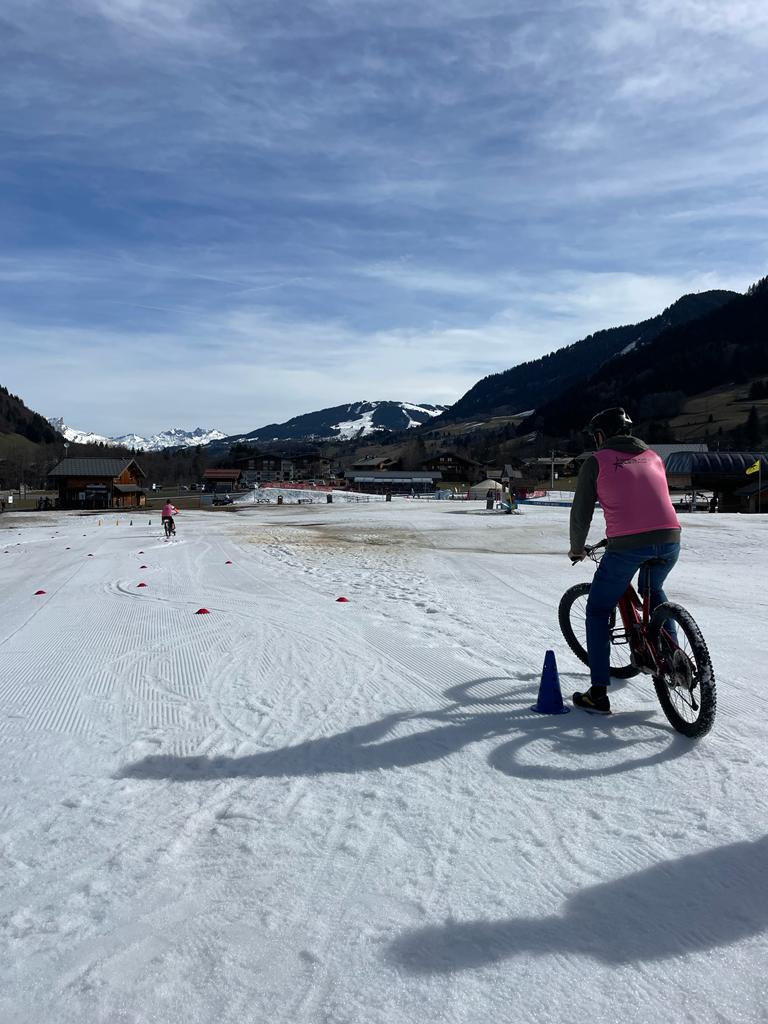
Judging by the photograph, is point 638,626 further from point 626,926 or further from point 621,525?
point 626,926

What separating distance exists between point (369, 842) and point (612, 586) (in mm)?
2576

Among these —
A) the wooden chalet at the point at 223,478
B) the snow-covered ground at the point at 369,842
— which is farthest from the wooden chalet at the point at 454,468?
the snow-covered ground at the point at 369,842

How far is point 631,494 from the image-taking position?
4.71 meters

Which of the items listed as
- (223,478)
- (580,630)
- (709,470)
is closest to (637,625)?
(580,630)

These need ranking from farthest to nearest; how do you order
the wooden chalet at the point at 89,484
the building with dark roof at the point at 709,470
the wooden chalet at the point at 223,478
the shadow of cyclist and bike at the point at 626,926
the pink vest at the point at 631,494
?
the wooden chalet at the point at 223,478 < the wooden chalet at the point at 89,484 < the building with dark roof at the point at 709,470 < the pink vest at the point at 631,494 < the shadow of cyclist and bike at the point at 626,926

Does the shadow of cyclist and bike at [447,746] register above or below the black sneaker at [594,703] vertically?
below

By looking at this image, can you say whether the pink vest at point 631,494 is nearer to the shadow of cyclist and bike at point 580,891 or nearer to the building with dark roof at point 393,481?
the shadow of cyclist and bike at point 580,891

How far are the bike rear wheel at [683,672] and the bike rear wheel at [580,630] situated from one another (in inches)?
31.6

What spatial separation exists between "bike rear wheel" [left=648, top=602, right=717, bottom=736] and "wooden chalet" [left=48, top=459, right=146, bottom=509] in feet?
301

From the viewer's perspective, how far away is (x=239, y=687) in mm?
5859

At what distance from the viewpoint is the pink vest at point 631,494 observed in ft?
→ 15.3

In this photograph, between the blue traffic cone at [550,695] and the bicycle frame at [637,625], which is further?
the blue traffic cone at [550,695]

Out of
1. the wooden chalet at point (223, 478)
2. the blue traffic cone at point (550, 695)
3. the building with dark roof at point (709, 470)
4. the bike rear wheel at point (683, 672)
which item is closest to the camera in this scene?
the bike rear wheel at point (683, 672)

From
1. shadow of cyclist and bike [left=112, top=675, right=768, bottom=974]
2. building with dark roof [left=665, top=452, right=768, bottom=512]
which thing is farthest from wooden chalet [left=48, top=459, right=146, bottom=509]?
shadow of cyclist and bike [left=112, top=675, right=768, bottom=974]
